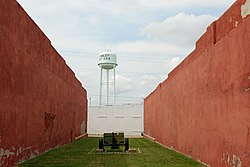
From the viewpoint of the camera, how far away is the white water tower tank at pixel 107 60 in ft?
165

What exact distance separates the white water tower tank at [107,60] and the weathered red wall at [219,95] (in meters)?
34.5

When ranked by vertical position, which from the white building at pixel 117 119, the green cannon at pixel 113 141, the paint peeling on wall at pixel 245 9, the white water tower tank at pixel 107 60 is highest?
the white water tower tank at pixel 107 60

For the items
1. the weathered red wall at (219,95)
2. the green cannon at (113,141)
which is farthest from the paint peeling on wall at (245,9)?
the green cannon at (113,141)

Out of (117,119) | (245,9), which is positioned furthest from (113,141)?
(117,119)

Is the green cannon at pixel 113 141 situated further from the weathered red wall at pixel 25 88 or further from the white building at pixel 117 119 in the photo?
the white building at pixel 117 119

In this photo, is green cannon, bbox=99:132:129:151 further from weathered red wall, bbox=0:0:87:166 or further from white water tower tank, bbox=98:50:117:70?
white water tower tank, bbox=98:50:117:70

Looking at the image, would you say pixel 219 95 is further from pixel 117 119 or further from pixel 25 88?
pixel 117 119

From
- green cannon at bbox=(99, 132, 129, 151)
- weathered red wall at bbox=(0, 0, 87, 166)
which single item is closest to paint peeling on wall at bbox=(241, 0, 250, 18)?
weathered red wall at bbox=(0, 0, 87, 166)

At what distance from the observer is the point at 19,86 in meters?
11.1

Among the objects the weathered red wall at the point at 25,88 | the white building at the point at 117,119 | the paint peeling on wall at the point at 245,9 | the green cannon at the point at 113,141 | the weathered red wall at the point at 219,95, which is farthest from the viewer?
the white building at the point at 117,119

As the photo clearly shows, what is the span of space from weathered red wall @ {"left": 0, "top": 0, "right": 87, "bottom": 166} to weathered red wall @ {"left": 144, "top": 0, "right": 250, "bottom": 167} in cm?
556

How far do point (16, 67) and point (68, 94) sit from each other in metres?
13.0

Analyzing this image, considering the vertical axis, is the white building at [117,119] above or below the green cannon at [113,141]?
above

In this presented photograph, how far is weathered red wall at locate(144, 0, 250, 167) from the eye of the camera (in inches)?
306
